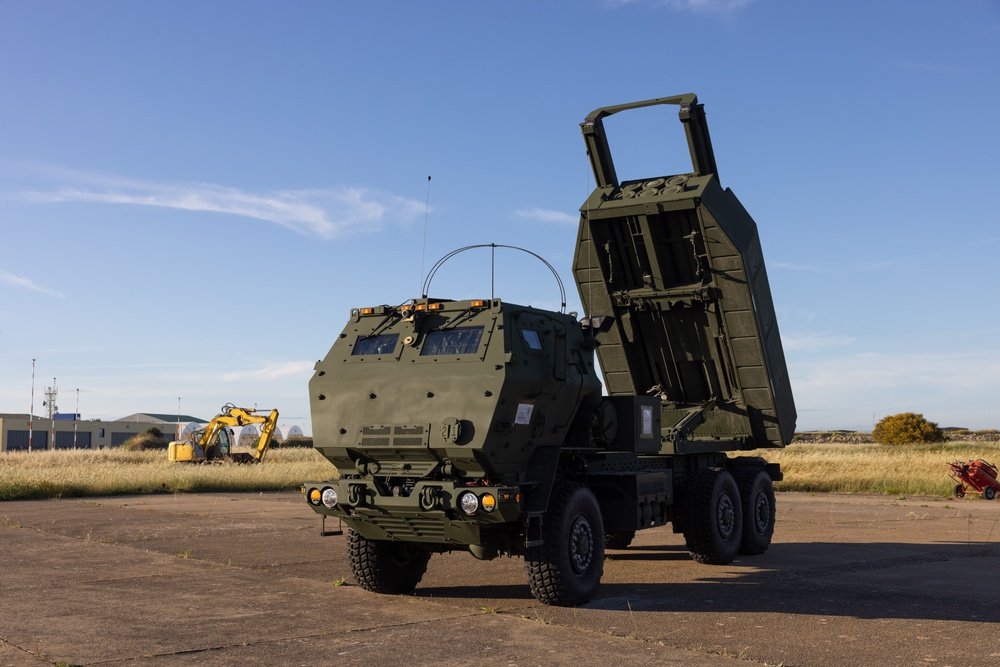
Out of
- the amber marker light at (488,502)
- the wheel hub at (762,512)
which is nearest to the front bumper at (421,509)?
the amber marker light at (488,502)

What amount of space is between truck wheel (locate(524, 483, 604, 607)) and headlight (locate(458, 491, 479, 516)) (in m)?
0.74

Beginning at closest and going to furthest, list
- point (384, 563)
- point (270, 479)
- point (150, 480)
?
point (384, 563) → point (150, 480) → point (270, 479)

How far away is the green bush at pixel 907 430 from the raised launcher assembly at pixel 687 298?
61837 millimetres

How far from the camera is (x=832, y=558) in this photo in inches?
517

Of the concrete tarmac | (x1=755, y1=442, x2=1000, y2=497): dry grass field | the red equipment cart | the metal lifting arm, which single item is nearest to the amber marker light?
the concrete tarmac

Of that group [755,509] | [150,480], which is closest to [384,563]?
[755,509]

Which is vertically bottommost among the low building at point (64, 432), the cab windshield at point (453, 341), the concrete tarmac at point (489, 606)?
the concrete tarmac at point (489, 606)

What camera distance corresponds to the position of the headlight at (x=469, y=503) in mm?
8886

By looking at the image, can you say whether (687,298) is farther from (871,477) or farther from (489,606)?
(871,477)

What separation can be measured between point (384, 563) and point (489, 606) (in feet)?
4.45

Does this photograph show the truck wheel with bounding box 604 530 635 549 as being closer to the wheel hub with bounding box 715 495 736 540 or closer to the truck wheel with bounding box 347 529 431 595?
Result: the wheel hub with bounding box 715 495 736 540

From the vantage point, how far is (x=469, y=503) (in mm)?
8914

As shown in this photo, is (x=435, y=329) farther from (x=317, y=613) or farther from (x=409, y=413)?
(x=317, y=613)

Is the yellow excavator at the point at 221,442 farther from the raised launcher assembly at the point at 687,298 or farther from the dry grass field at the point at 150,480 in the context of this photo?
the raised launcher assembly at the point at 687,298
